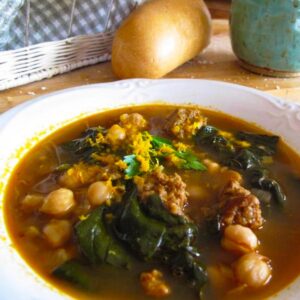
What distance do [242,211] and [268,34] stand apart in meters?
1.85

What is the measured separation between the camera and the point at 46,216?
2184 mm

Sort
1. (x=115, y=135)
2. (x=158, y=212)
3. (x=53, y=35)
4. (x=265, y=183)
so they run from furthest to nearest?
1. (x=53, y=35)
2. (x=115, y=135)
3. (x=265, y=183)
4. (x=158, y=212)

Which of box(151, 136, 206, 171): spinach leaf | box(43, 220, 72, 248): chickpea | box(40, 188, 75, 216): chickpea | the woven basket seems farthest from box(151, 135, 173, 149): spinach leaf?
the woven basket

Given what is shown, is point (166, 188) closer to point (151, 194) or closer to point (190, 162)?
point (151, 194)

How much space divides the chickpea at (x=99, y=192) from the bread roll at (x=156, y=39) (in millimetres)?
1425

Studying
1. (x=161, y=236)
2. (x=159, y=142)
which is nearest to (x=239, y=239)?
(x=161, y=236)

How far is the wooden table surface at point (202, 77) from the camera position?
3420 millimetres

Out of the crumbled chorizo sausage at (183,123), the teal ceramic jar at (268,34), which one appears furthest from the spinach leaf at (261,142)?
the teal ceramic jar at (268,34)

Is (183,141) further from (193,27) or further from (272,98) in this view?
(193,27)

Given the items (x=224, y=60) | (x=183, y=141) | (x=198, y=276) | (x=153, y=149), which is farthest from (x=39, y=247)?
(x=224, y=60)

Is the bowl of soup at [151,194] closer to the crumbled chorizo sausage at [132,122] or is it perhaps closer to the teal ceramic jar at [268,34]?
the crumbled chorizo sausage at [132,122]

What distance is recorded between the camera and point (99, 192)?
220 cm

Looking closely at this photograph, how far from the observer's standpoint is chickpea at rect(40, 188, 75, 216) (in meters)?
2.17

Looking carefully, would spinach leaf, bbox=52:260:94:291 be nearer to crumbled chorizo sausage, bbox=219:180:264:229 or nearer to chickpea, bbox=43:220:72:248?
chickpea, bbox=43:220:72:248
